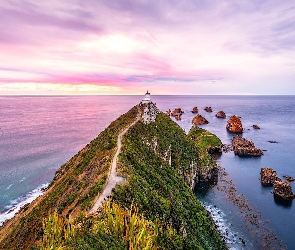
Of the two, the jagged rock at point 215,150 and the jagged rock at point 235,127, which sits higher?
the jagged rock at point 235,127

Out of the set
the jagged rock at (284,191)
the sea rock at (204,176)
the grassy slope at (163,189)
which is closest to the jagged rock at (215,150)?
the sea rock at (204,176)

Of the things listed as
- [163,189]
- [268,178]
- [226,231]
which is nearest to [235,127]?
[268,178]

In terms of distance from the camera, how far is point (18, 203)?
53000mm

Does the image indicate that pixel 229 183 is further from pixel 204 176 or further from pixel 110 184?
pixel 110 184

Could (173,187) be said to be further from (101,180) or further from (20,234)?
(20,234)

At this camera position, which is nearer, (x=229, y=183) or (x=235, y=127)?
(x=229, y=183)

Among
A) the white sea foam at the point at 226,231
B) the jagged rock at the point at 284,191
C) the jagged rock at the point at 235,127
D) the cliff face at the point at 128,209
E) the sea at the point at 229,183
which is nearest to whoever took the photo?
the cliff face at the point at 128,209

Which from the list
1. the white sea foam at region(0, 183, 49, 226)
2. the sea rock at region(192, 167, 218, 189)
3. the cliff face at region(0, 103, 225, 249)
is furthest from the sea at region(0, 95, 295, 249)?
the cliff face at region(0, 103, 225, 249)

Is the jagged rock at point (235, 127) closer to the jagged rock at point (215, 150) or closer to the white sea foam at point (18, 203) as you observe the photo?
the jagged rock at point (215, 150)

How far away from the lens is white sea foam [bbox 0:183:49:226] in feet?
158

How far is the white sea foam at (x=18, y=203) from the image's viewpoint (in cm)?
4813

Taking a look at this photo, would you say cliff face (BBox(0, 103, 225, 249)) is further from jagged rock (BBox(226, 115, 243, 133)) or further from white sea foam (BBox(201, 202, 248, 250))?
jagged rock (BBox(226, 115, 243, 133))

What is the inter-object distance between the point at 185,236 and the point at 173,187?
1080 centimetres

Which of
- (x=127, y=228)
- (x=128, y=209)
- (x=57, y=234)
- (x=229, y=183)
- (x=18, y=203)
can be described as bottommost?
(x=18, y=203)
